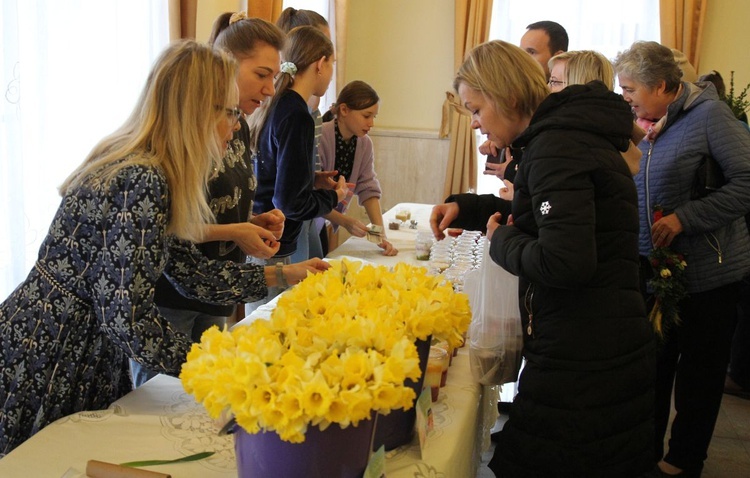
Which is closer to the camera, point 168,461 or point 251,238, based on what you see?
point 168,461

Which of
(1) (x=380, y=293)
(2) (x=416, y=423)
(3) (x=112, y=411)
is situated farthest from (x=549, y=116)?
(3) (x=112, y=411)

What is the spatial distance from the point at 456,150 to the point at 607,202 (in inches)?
180

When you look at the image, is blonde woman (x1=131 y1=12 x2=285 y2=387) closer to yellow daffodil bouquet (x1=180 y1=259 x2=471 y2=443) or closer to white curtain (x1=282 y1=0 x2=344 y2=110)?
yellow daffodil bouquet (x1=180 y1=259 x2=471 y2=443)

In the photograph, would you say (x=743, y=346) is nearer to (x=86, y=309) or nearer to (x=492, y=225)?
(x=492, y=225)

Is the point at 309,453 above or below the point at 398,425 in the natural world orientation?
above

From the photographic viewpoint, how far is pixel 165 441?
126cm

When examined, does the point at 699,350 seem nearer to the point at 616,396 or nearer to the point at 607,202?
the point at 616,396

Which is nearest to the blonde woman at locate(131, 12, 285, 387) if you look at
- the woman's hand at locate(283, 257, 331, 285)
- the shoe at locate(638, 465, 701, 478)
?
the woman's hand at locate(283, 257, 331, 285)

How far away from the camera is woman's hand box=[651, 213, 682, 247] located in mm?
2361

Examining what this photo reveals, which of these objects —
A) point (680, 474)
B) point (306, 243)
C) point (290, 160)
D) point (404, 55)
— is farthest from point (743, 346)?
point (404, 55)

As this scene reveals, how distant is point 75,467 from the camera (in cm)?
114

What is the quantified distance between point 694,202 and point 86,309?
6.44ft

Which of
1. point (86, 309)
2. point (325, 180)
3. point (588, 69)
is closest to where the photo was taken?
point (86, 309)

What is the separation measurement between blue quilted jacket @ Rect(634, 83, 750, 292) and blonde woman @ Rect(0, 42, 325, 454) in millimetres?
1629
